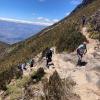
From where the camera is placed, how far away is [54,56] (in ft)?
83.2

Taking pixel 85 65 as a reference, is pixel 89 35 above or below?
above

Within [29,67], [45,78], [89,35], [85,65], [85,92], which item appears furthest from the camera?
[89,35]

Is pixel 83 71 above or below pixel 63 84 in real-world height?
above

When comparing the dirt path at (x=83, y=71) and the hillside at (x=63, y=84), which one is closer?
the hillside at (x=63, y=84)

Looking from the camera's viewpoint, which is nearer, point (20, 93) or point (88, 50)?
point (20, 93)

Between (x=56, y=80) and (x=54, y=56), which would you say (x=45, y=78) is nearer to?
(x=56, y=80)

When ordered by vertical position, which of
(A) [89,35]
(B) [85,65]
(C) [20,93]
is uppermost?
(A) [89,35]

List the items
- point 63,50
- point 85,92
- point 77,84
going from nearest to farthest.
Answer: point 85,92 < point 77,84 < point 63,50

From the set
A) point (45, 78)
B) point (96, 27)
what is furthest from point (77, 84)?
point (96, 27)

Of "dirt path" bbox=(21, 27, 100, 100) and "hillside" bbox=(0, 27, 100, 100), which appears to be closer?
"hillside" bbox=(0, 27, 100, 100)

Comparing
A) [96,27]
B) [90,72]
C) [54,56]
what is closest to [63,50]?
[54,56]

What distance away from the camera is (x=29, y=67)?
2388cm

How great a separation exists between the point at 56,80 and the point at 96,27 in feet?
50.1

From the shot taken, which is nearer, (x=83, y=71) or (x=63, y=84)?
(x=63, y=84)
